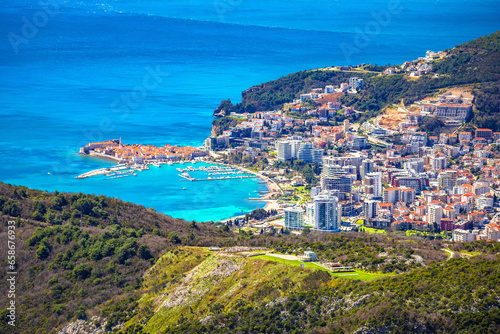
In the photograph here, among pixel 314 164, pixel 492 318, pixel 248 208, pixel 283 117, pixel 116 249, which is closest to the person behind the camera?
pixel 492 318

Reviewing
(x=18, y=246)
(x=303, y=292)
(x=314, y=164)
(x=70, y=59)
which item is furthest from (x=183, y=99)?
(x=303, y=292)

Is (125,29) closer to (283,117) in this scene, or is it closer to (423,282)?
(283,117)

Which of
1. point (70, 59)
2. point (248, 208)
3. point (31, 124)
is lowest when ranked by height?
point (248, 208)

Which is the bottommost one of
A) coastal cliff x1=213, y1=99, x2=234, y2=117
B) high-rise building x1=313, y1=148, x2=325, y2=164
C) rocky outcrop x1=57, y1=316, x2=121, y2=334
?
rocky outcrop x1=57, y1=316, x2=121, y2=334

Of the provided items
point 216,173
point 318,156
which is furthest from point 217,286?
point 318,156

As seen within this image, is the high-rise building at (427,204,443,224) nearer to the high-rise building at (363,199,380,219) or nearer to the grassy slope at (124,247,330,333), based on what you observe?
the high-rise building at (363,199,380,219)
